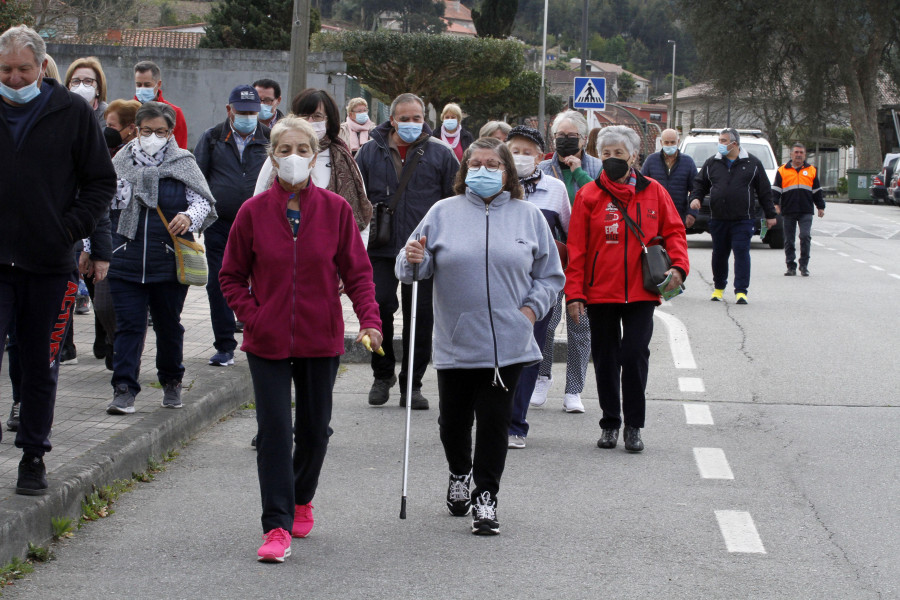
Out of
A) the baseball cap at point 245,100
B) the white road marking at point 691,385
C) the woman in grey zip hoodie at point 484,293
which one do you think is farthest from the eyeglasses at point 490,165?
the white road marking at point 691,385

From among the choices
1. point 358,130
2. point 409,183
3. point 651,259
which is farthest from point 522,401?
point 358,130

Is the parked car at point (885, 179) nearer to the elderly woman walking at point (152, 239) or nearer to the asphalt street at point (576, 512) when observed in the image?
the asphalt street at point (576, 512)

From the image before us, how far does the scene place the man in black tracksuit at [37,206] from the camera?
5000 mm

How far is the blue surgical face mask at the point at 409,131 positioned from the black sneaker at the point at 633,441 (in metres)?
2.29

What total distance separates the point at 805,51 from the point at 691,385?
5113cm

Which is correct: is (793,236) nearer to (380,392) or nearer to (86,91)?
(380,392)

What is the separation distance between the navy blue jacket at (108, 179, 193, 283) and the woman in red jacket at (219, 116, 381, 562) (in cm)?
211

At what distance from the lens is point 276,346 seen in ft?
15.9

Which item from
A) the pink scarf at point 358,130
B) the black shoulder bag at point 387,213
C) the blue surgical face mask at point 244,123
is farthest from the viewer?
the pink scarf at point 358,130

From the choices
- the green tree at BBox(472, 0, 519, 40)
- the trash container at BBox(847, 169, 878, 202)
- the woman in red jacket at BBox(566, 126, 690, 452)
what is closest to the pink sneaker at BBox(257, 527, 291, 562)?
the woman in red jacket at BBox(566, 126, 690, 452)

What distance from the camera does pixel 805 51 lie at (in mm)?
56750

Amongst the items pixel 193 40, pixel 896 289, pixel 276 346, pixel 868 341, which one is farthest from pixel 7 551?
pixel 193 40

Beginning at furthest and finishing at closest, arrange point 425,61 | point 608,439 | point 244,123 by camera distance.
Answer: point 425,61
point 244,123
point 608,439

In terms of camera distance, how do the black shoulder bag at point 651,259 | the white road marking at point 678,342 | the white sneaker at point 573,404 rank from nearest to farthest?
the black shoulder bag at point 651,259 → the white sneaker at point 573,404 → the white road marking at point 678,342
